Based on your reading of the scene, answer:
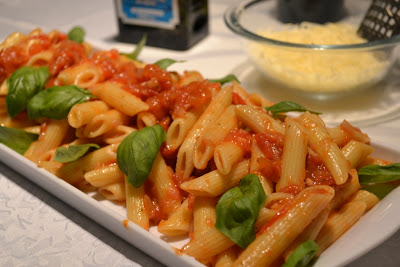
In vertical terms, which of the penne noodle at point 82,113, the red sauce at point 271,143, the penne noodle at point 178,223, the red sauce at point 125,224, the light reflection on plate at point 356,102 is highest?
the red sauce at point 271,143

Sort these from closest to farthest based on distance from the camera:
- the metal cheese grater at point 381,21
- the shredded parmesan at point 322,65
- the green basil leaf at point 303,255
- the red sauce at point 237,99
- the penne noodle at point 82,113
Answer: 1. the green basil leaf at point 303,255
2. the penne noodle at point 82,113
3. the red sauce at point 237,99
4. the shredded parmesan at point 322,65
5. the metal cheese grater at point 381,21

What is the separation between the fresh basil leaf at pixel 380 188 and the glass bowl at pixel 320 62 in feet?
2.77

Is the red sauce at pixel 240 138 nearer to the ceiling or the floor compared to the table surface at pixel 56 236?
nearer to the ceiling

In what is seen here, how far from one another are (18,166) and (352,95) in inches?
72.0

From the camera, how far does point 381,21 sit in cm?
264

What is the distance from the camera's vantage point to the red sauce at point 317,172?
1.57m

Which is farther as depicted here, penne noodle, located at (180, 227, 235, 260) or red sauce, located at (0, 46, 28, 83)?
red sauce, located at (0, 46, 28, 83)

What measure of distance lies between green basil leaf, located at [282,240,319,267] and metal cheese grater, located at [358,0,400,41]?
5.69 ft

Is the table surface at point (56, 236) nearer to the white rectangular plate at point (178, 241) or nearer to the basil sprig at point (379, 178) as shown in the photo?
the white rectangular plate at point (178, 241)

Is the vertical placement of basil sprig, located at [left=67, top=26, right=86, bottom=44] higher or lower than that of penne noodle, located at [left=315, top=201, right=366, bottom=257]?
higher

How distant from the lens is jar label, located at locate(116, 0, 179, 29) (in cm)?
314

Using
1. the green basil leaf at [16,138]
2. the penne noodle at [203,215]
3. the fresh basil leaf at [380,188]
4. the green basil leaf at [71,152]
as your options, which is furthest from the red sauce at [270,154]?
the green basil leaf at [16,138]

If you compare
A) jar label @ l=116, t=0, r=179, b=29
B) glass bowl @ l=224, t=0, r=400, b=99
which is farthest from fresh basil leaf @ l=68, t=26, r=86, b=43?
glass bowl @ l=224, t=0, r=400, b=99

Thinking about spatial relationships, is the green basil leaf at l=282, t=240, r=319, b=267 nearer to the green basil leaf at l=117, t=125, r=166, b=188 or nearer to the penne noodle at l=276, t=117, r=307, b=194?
the penne noodle at l=276, t=117, r=307, b=194
